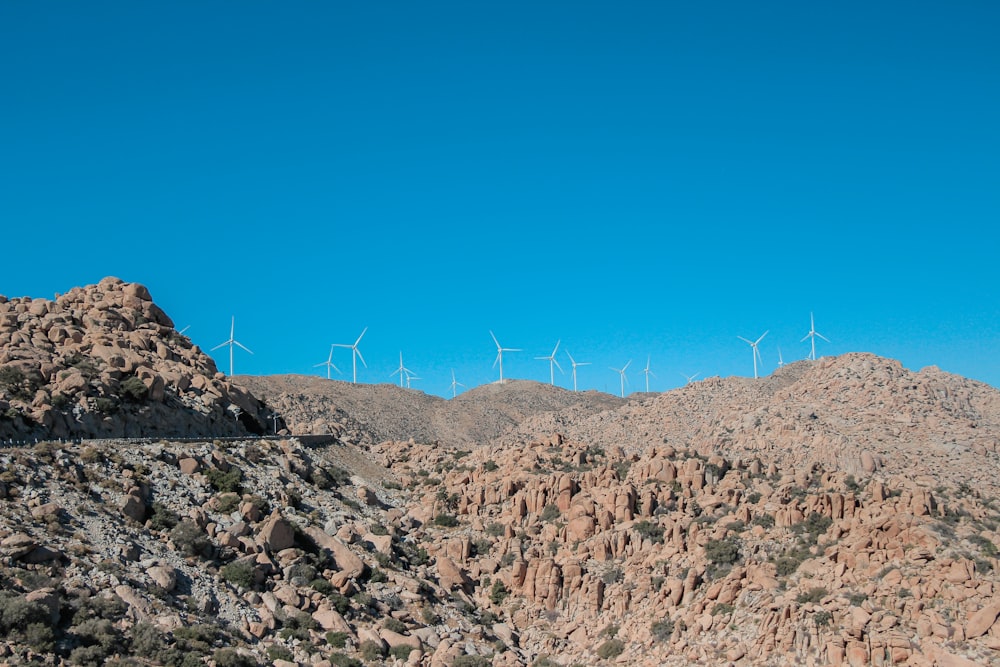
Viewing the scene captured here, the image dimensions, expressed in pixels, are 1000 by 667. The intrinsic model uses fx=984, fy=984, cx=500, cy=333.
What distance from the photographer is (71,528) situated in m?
42.8

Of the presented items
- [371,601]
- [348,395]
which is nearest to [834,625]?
[371,601]

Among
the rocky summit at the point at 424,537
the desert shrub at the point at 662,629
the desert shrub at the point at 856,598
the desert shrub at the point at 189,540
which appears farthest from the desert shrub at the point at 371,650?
the desert shrub at the point at 856,598

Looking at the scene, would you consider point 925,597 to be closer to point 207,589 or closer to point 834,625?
point 834,625

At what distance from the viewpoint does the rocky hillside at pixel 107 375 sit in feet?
184

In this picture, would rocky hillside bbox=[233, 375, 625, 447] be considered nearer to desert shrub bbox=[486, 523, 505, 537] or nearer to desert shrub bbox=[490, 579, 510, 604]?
desert shrub bbox=[486, 523, 505, 537]

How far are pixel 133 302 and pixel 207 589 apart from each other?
3668cm

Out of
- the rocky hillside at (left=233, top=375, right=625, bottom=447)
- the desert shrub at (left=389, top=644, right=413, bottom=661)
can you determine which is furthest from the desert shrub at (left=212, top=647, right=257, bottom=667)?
the rocky hillside at (left=233, top=375, right=625, bottom=447)

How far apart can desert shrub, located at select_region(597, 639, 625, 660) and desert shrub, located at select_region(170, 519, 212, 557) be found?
64.6ft

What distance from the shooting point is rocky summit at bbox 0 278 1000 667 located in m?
40.0

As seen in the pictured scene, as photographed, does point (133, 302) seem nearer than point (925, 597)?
No

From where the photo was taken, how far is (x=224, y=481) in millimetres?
55000

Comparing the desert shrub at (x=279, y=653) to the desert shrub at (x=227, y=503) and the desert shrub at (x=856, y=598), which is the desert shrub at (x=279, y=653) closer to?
the desert shrub at (x=227, y=503)

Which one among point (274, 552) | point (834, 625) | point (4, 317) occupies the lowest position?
point (834, 625)

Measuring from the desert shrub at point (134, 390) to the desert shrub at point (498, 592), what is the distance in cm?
2509
